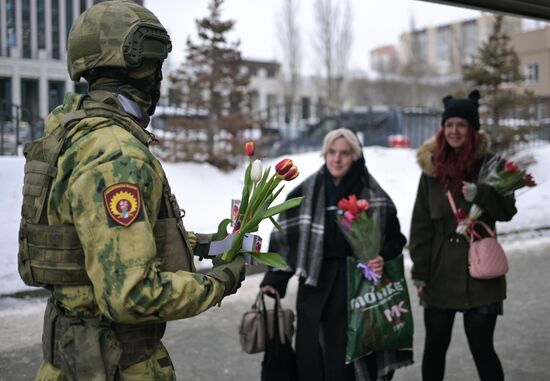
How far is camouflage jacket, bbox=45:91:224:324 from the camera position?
1818 mm

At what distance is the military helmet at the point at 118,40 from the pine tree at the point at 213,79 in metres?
10.2

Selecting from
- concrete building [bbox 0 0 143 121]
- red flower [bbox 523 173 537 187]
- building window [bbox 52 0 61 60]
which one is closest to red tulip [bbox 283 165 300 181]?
red flower [bbox 523 173 537 187]

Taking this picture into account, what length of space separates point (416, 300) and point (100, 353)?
530 centimetres

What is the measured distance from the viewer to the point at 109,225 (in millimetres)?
1821

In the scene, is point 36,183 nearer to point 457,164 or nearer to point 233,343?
point 457,164

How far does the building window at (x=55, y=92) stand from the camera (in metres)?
9.45

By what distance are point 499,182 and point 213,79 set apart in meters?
9.07

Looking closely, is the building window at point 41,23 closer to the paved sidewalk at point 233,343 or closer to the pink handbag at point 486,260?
the paved sidewalk at point 233,343

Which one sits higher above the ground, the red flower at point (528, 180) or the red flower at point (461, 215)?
the red flower at point (528, 180)

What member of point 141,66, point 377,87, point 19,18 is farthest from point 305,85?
point 141,66

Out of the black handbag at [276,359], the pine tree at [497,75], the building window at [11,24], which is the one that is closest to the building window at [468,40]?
the pine tree at [497,75]

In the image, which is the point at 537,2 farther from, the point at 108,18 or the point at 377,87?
the point at 377,87

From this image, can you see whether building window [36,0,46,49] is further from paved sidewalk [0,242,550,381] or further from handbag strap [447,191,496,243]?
handbag strap [447,191,496,243]

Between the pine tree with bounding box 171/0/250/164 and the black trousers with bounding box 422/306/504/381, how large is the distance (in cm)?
872
